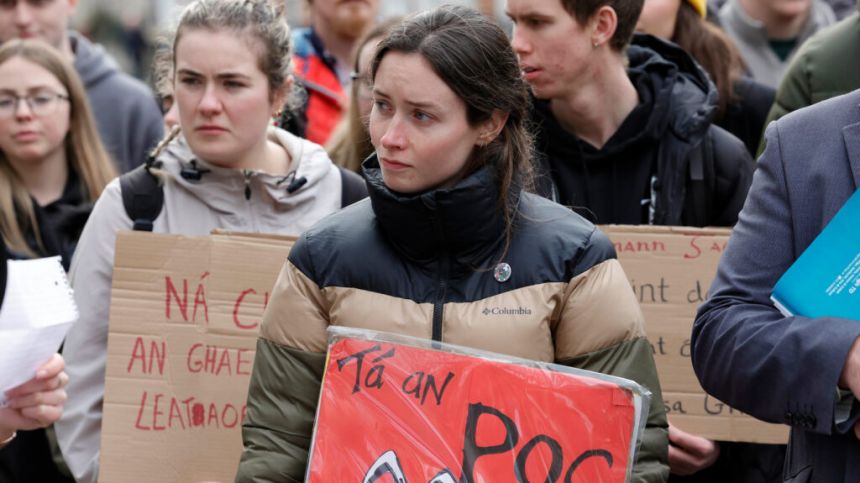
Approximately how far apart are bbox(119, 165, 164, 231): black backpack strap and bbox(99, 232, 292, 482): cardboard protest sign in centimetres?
20

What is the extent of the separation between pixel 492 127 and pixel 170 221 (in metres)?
1.31

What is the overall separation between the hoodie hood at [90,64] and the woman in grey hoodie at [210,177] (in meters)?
2.51

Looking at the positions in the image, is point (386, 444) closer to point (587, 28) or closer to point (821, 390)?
point (821, 390)

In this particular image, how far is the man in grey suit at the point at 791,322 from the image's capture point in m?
2.94

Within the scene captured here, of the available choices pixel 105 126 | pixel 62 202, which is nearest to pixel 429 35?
pixel 62 202

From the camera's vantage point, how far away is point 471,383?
125 inches

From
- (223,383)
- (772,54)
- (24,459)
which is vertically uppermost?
(772,54)

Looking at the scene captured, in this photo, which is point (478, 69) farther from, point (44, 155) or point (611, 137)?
point (44, 155)

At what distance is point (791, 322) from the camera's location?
3000mm

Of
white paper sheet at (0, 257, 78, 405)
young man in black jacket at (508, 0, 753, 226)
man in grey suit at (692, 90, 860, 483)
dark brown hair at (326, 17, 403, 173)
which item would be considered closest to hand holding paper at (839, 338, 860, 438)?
man in grey suit at (692, 90, 860, 483)

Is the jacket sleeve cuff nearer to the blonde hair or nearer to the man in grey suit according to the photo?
the man in grey suit

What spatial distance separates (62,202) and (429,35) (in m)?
2.58

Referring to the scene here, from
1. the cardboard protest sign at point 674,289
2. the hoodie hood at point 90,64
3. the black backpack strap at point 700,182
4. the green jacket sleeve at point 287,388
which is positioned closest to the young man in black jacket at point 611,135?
the black backpack strap at point 700,182

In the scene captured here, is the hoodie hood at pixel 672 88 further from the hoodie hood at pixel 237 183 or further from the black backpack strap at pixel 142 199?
the black backpack strap at pixel 142 199
